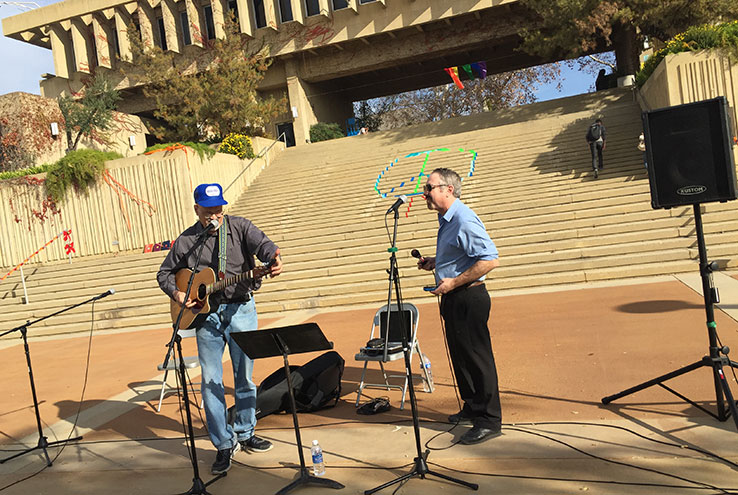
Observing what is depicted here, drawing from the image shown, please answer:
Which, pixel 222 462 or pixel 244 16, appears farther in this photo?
pixel 244 16

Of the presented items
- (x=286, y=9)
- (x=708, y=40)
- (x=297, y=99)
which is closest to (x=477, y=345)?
(x=708, y=40)

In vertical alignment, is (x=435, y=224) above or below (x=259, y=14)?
below

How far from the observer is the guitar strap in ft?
14.1

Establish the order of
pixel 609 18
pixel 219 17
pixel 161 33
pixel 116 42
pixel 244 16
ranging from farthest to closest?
pixel 161 33, pixel 116 42, pixel 219 17, pixel 244 16, pixel 609 18

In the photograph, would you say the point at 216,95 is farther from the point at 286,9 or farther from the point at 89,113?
the point at 286,9

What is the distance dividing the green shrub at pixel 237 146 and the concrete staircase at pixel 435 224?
1295 millimetres

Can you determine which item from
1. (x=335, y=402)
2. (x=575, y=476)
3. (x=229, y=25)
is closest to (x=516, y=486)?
(x=575, y=476)

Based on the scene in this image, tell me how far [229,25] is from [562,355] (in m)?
24.7

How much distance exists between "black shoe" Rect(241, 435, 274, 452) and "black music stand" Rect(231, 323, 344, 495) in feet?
2.15

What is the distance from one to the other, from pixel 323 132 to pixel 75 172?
12.4m

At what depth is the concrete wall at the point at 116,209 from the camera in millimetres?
19000

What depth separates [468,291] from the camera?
431cm

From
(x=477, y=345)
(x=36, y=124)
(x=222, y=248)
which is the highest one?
(x=36, y=124)

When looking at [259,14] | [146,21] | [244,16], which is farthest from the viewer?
[146,21]
